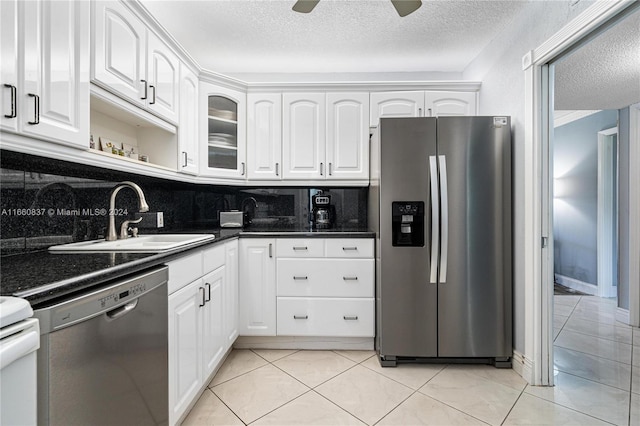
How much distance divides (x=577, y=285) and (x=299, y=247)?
14.0 feet

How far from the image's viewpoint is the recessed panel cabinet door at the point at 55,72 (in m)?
1.02

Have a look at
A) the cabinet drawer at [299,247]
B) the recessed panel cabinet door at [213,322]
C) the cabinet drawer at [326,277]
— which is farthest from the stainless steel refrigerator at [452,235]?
the recessed panel cabinet door at [213,322]

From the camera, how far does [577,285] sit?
4.21 m

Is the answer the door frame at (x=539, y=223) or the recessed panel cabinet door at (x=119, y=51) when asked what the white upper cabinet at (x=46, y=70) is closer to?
the recessed panel cabinet door at (x=119, y=51)

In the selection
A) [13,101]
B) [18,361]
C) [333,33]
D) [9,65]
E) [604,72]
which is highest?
[333,33]

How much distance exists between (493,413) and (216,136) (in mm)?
2718

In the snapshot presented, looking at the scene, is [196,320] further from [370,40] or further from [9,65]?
[370,40]

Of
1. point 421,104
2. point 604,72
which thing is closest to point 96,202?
point 421,104

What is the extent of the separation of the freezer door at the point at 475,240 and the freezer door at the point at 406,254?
90 millimetres

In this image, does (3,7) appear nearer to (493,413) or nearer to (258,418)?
(258,418)

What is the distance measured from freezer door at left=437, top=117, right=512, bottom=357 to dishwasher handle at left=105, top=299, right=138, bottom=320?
1832 millimetres

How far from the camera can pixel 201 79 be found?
2490mm

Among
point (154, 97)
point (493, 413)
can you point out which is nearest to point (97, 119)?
point (154, 97)

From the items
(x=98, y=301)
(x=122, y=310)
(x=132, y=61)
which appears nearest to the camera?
(x=98, y=301)
